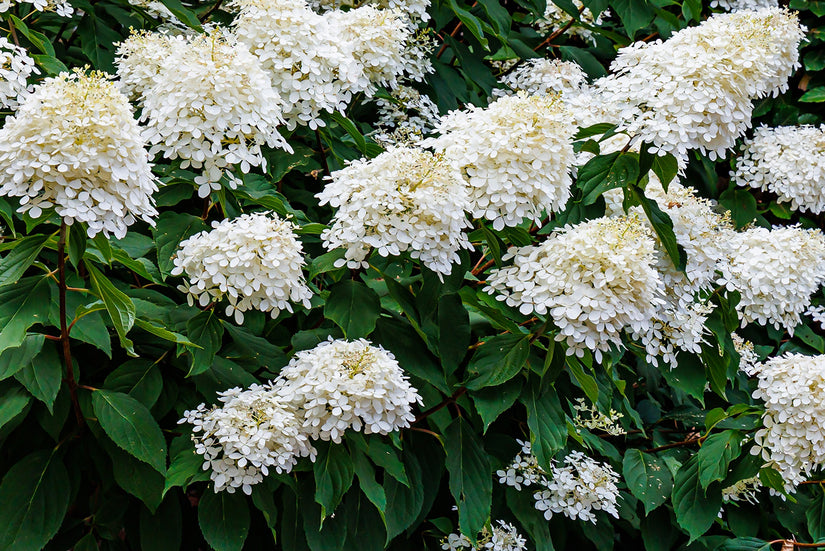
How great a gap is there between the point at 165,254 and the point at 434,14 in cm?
177

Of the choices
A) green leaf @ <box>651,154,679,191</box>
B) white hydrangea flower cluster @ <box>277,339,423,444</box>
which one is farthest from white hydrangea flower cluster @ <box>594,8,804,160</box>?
white hydrangea flower cluster @ <box>277,339,423,444</box>

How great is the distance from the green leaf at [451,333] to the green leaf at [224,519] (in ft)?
2.14

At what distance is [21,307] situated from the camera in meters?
1.85

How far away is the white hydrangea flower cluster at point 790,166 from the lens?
3.62 m

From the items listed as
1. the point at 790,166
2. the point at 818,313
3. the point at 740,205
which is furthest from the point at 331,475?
the point at 818,313

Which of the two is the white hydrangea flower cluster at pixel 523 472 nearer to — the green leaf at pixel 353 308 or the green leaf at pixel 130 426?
the green leaf at pixel 353 308

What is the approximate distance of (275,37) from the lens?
2262 mm

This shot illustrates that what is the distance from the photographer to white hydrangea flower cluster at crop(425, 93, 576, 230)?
6.46 ft

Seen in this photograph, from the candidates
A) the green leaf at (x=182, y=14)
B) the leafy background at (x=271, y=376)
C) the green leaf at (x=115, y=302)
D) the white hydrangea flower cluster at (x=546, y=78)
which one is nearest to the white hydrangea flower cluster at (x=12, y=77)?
the leafy background at (x=271, y=376)

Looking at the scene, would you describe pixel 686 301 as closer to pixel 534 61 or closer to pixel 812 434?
pixel 812 434

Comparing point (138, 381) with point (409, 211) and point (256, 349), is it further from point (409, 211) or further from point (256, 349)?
point (409, 211)

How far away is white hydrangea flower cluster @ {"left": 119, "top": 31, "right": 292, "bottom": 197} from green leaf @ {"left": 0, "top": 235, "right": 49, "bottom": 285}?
1.17 feet

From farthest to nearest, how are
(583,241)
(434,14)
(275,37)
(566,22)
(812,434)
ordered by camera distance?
1. (566,22)
2. (434,14)
3. (812,434)
4. (275,37)
5. (583,241)

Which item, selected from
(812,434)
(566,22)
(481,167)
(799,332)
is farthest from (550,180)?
(799,332)
